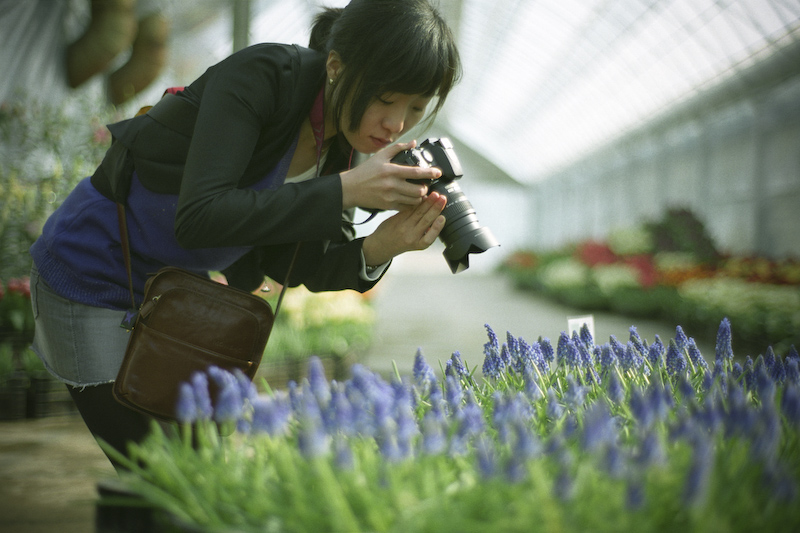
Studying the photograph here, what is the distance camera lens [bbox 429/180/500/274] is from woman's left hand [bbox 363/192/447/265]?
0.08 feet

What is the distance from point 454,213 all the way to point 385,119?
0.79ft

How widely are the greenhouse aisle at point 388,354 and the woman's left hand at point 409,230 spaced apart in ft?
0.97

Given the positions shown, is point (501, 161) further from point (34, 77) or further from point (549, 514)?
point (549, 514)

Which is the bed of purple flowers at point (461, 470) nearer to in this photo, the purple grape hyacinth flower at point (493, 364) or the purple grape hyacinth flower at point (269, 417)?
the purple grape hyacinth flower at point (269, 417)

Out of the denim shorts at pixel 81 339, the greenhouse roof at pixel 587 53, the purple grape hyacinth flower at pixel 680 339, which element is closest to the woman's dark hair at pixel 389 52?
the denim shorts at pixel 81 339

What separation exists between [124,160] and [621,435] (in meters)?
1.09

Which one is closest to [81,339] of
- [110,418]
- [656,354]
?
[110,418]

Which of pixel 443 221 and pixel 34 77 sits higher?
pixel 34 77

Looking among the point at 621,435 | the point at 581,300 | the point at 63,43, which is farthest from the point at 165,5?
the point at 621,435

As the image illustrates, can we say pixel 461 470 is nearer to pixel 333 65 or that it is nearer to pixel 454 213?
pixel 454 213

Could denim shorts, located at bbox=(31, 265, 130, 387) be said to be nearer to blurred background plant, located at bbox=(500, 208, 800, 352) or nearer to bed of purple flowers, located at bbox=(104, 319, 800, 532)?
bed of purple flowers, located at bbox=(104, 319, 800, 532)

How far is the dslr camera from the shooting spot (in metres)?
1.23

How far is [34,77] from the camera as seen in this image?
22.8 ft

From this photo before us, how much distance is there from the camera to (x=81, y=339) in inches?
50.0
